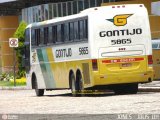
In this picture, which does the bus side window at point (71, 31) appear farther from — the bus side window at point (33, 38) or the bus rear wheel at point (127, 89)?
the bus side window at point (33, 38)

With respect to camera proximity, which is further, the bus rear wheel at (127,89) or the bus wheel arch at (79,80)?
the bus rear wheel at (127,89)

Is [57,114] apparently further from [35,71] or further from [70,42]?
[35,71]

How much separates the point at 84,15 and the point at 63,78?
3.72 m

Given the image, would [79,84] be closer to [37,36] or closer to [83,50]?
[83,50]

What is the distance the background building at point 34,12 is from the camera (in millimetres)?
45525

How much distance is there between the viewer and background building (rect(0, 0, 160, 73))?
45.5 metres

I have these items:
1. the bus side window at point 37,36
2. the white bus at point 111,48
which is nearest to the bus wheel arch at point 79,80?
the white bus at point 111,48

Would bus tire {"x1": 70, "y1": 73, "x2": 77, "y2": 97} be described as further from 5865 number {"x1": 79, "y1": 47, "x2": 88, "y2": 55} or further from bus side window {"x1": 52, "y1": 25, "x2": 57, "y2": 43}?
bus side window {"x1": 52, "y1": 25, "x2": 57, "y2": 43}

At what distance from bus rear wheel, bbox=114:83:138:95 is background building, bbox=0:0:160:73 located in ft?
39.4

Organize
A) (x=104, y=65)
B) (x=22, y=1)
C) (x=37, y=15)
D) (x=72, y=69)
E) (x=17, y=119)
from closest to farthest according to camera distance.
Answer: (x=17, y=119) < (x=104, y=65) < (x=72, y=69) < (x=37, y=15) < (x=22, y=1)

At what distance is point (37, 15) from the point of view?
2303 inches

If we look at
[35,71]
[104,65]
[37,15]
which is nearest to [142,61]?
[104,65]

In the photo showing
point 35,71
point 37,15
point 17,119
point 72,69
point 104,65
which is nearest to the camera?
point 17,119

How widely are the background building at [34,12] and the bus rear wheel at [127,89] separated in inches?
473
